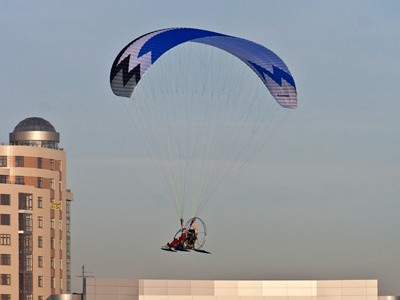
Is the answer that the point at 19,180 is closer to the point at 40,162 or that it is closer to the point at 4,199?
the point at 40,162

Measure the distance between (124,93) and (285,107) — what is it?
968cm

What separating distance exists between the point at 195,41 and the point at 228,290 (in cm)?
2254

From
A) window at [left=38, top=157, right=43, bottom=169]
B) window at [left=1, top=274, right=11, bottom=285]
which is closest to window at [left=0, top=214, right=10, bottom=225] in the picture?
window at [left=1, top=274, right=11, bottom=285]

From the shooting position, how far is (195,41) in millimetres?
87000

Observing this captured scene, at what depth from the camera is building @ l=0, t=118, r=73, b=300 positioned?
176250 millimetres

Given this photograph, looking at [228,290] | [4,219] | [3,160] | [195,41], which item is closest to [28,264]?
[4,219]

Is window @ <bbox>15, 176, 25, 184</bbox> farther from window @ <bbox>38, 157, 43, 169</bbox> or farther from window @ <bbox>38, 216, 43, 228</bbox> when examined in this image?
window @ <bbox>38, 216, 43, 228</bbox>

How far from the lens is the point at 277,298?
103 m

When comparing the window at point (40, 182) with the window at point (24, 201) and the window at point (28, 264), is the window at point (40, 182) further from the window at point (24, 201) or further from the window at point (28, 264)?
the window at point (28, 264)

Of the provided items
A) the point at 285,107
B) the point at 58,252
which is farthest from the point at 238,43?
the point at 58,252

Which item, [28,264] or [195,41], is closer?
[195,41]

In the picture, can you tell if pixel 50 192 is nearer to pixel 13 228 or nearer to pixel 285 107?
pixel 13 228

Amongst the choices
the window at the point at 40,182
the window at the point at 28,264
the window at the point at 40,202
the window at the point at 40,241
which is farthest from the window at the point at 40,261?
the window at the point at 40,182

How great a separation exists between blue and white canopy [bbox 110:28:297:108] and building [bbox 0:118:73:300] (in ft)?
294
